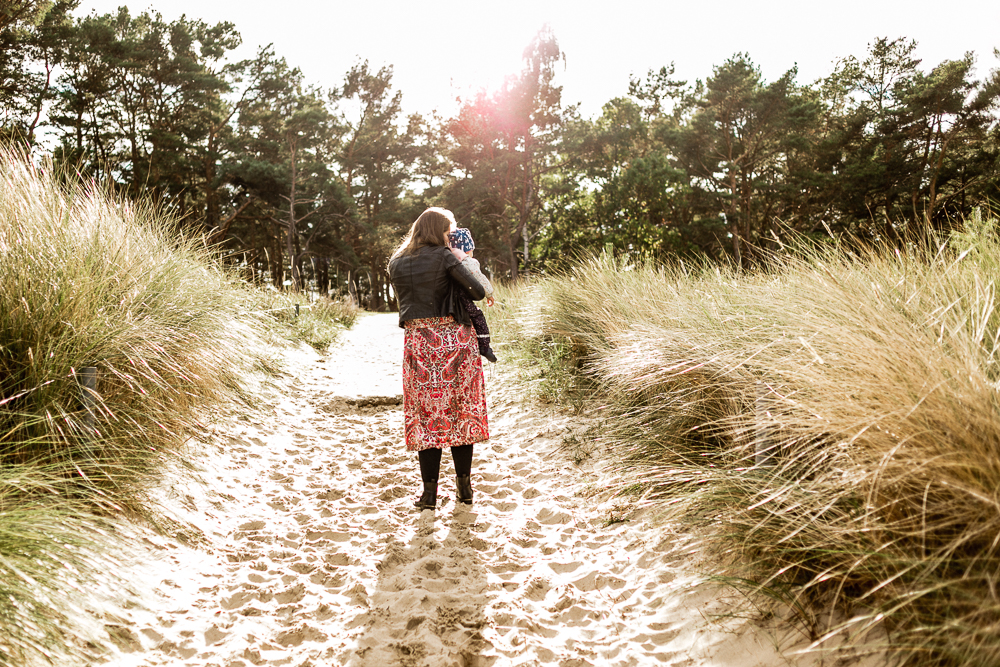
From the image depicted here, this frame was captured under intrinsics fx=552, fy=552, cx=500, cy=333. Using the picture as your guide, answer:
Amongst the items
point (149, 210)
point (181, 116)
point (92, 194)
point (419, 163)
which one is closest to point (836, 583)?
point (92, 194)

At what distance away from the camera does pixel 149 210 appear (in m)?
5.28

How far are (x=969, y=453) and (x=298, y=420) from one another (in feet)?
16.4

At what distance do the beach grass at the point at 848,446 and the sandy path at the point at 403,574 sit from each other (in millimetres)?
298

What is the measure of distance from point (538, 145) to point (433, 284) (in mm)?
21656

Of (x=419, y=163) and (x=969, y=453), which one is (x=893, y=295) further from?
(x=419, y=163)

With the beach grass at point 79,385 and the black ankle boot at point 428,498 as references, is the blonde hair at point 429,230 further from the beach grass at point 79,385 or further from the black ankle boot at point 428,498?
the beach grass at point 79,385

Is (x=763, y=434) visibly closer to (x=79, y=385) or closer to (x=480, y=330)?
(x=480, y=330)

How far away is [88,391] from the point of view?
270 cm

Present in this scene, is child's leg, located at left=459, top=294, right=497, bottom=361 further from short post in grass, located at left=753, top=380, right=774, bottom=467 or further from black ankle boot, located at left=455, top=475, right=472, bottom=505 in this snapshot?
short post in grass, located at left=753, top=380, right=774, bottom=467

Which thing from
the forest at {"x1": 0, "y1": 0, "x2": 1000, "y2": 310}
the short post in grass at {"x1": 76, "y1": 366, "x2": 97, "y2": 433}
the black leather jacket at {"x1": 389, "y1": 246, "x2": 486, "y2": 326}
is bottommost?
the short post in grass at {"x1": 76, "y1": 366, "x2": 97, "y2": 433}

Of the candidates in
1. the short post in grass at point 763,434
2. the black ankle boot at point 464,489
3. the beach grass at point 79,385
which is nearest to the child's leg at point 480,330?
the black ankle boot at point 464,489

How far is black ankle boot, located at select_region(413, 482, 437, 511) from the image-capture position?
354 centimetres

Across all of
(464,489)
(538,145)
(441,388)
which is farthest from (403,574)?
(538,145)

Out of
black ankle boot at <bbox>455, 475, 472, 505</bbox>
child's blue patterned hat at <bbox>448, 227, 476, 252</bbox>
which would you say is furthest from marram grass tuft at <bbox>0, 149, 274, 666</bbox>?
child's blue patterned hat at <bbox>448, 227, 476, 252</bbox>
